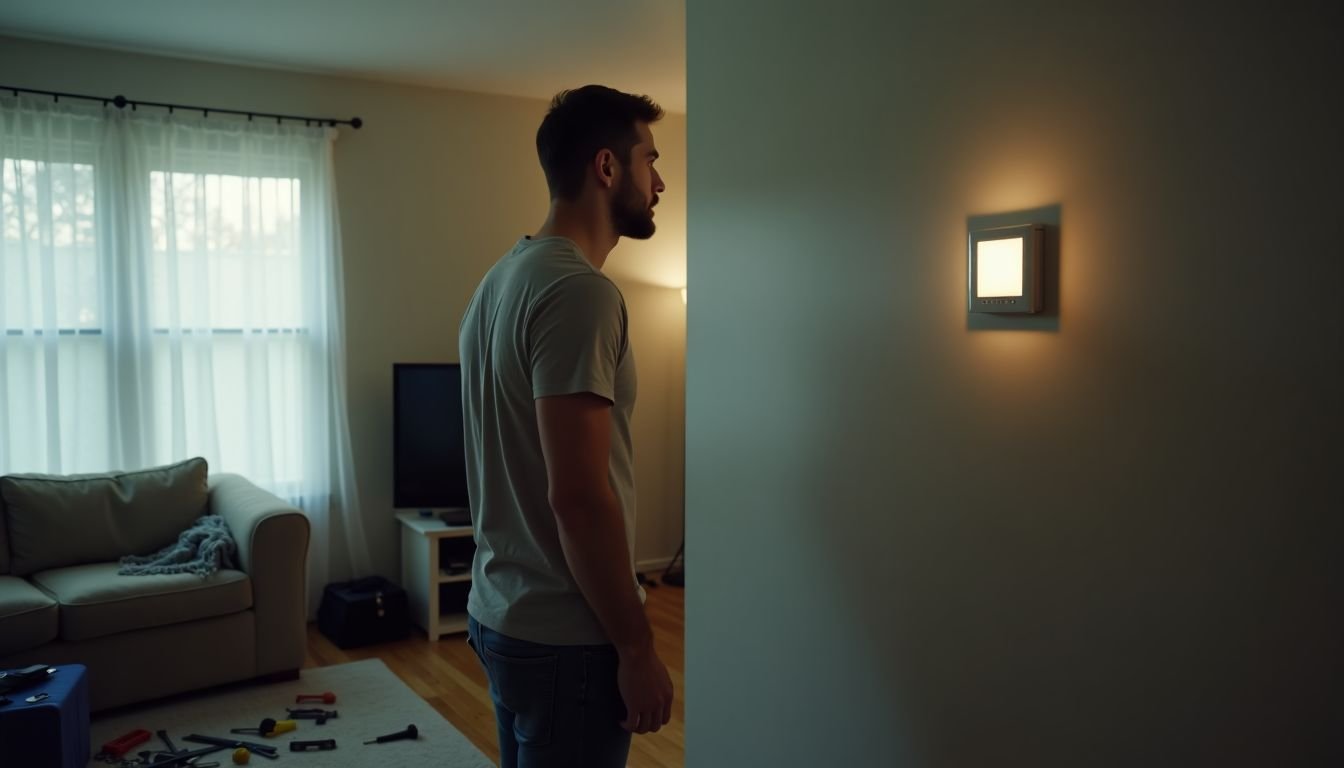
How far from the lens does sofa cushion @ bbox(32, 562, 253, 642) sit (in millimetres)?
3398

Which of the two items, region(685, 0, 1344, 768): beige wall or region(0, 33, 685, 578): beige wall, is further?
region(0, 33, 685, 578): beige wall

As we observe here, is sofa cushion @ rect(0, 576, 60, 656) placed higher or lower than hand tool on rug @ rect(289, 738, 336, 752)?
higher

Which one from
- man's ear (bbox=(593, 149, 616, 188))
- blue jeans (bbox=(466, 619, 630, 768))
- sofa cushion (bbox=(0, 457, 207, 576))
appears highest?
man's ear (bbox=(593, 149, 616, 188))

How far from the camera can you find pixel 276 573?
383 cm

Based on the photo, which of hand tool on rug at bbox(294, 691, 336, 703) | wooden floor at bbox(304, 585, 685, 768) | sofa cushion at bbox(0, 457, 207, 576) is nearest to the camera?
wooden floor at bbox(304, 585, 685, 768)

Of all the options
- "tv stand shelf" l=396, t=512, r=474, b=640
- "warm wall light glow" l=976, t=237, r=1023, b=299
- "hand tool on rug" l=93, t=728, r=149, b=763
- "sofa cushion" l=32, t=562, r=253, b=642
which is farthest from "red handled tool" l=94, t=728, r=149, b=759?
"warm wall light glow" l=976, t=237, r=1023, b=299

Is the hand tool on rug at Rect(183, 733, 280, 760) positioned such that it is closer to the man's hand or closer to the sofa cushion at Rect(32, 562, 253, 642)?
the sofa cushion at Rect(32, 562, 253, 642)

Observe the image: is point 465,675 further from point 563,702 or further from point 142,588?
point 563,702

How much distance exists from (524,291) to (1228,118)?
104cm

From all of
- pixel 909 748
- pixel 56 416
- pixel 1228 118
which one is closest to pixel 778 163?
pixel 1228 118

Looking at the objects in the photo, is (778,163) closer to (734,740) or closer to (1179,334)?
(1179,334)

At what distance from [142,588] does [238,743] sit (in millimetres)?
717

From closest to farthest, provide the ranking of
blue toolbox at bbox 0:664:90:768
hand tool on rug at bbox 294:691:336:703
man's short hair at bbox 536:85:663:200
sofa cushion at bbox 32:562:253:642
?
man's short hair at bbox 536:85:663:200, blue toolbox at bbox 0:664:90:768, sofa cushion at bbox 32:562:253:642, hand tool on rug at bbox 294:691:336:703

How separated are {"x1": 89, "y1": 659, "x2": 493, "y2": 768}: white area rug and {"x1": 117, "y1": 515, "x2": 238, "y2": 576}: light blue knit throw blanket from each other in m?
0.49
